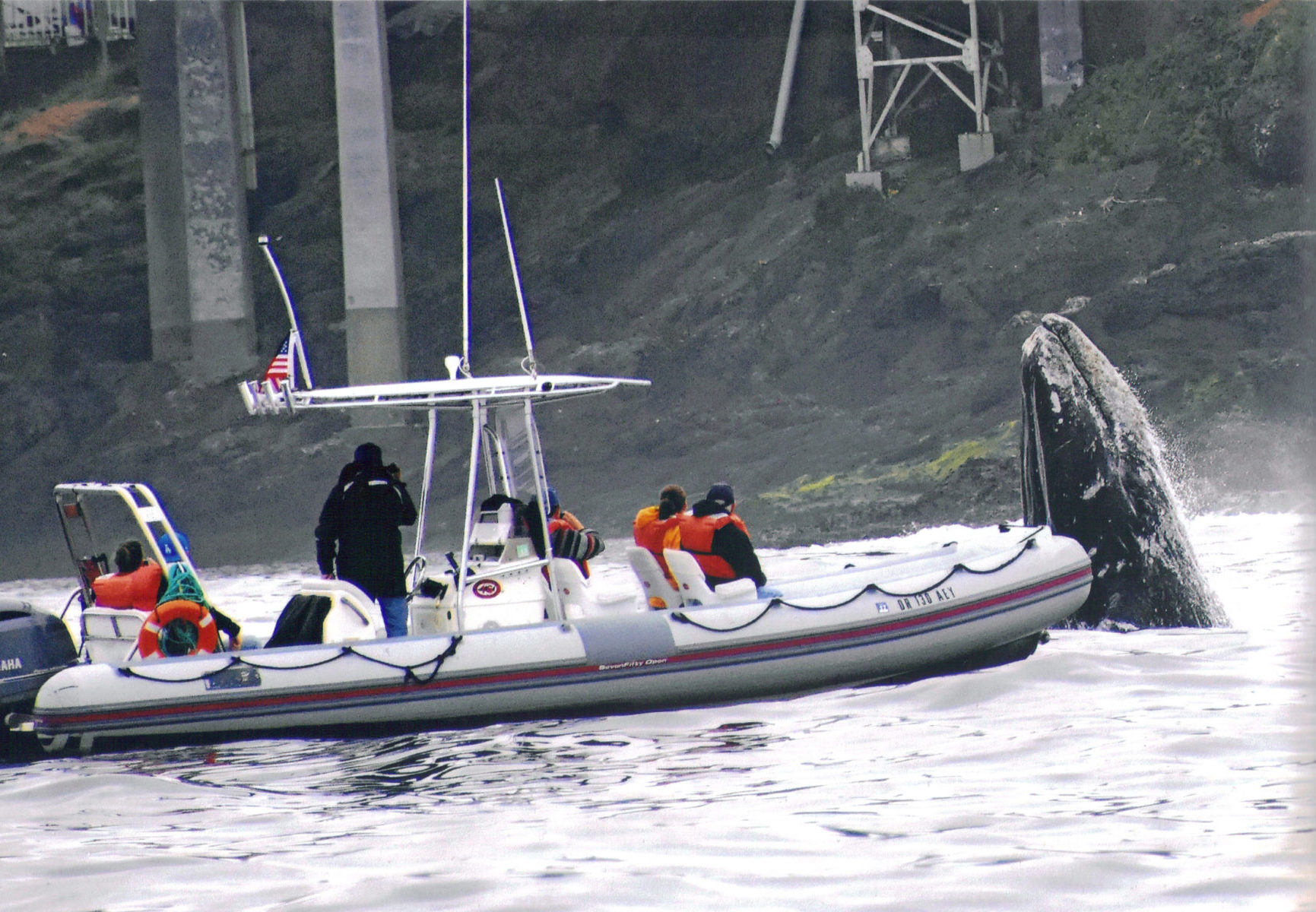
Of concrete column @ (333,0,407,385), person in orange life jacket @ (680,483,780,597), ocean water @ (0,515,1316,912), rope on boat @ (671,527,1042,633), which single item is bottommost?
ocean water @ (0,515,1316,912)

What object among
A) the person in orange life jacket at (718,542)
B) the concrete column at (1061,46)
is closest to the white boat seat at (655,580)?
the person in orange life jacket at (718,542)

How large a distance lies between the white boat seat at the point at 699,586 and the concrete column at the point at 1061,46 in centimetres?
1656

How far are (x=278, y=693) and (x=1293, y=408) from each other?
14.0 m

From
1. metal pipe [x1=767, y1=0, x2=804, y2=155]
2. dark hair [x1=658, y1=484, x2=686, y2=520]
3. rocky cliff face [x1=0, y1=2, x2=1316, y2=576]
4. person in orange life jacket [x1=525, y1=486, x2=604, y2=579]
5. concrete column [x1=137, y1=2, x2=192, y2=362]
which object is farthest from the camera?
metal pipe [x1=767, y1=0, x2=804, y2=155]

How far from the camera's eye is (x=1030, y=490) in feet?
33.6

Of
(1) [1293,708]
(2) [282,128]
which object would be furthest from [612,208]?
(1) [1293,708]

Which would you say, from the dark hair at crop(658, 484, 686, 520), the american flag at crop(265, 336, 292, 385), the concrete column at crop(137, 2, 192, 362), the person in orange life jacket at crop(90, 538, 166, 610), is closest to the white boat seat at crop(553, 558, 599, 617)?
the dark hair at crop(658, 484, 686, 520)

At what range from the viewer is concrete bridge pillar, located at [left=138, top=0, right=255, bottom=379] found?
2595 cm

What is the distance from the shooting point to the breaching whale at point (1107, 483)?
972 centimetres

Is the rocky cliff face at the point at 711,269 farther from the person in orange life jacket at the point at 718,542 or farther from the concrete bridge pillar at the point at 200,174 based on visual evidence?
the person in orange life jacket at the point at 718,542

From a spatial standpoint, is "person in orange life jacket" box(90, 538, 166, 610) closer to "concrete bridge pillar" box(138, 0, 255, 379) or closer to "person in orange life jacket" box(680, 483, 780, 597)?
"person in orange life jacket" box(680, 483, 780, 597)

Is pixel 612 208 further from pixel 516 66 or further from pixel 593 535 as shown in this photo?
pixel 593 535

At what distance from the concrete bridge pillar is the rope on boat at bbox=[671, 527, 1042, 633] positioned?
60.0ft

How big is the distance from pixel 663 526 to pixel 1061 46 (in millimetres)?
16668
